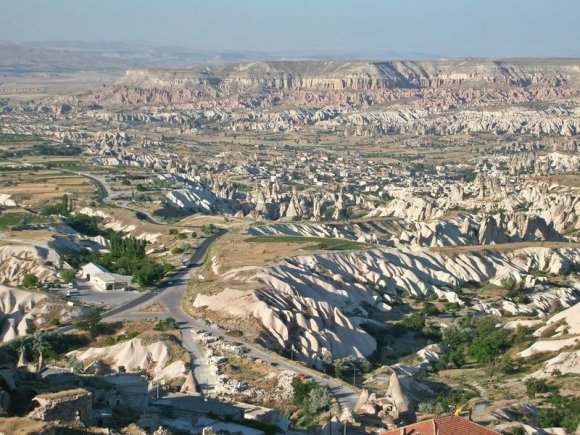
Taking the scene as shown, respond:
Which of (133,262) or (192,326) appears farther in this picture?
(133,262)

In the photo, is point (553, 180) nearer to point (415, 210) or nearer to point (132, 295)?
point (415, 210)

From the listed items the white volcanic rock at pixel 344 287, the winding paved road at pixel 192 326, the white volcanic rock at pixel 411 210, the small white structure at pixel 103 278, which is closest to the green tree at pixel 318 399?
the winding paved road at pixel 192 326

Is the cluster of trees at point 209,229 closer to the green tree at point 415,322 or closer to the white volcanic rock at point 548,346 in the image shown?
the green tree at point 415,322

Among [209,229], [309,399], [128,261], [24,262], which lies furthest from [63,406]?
[209,229]

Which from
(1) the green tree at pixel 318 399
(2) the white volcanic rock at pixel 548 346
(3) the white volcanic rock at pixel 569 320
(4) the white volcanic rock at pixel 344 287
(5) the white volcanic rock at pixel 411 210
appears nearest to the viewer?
(1) the green tree at pixel 318 399

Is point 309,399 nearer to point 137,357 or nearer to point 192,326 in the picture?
point 137,357
